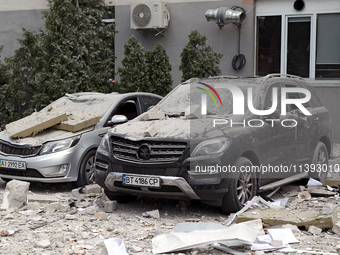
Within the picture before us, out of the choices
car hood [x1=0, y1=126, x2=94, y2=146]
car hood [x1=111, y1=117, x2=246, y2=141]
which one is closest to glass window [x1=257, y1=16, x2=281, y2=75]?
car hood [x1=0, y1=126, x2=94, y2=146]

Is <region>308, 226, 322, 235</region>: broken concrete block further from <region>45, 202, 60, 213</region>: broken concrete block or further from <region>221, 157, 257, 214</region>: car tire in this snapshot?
<region>45, 202, 60, 213</region>: broken concrete block

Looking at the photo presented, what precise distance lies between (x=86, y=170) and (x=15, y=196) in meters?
1.50

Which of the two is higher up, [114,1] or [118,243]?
[114,1]

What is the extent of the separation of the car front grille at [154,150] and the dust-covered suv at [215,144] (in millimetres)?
12

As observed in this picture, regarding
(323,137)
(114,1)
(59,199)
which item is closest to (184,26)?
(114,1)

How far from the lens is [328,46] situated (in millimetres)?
12938

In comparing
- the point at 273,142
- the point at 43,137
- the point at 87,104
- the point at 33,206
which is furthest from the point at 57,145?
the point at 273,142

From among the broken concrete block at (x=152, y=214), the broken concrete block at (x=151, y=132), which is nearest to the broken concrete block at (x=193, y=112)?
the broken concrete block at (x=151, y=132)

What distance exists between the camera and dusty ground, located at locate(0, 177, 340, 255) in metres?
4.78

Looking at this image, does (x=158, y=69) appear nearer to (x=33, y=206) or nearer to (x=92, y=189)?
(x=92, y=189)

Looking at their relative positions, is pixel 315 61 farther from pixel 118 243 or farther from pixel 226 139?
pixel 118 243

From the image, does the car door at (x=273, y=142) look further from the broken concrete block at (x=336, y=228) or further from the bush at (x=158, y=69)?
the bush at (x=158, y=69)

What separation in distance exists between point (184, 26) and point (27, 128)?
7376mm

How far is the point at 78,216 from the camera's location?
6039mm
